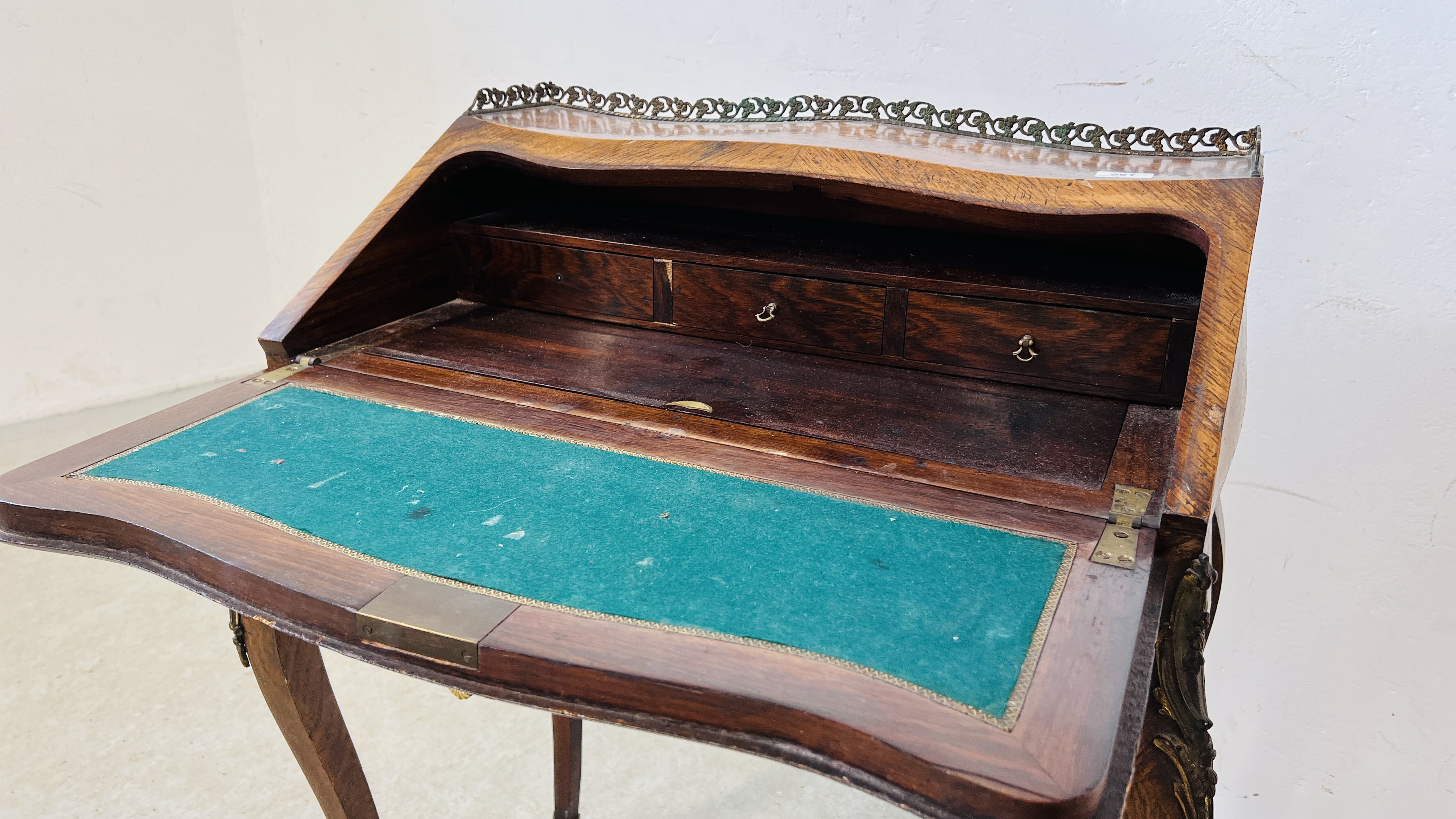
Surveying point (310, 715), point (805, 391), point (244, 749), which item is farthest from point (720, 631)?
point (244, 749)

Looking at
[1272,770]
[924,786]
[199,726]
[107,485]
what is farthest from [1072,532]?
[199,726]

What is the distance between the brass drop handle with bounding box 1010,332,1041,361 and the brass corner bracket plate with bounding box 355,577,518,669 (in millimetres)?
633

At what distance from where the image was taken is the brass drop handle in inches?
44.8

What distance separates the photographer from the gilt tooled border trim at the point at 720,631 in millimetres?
674

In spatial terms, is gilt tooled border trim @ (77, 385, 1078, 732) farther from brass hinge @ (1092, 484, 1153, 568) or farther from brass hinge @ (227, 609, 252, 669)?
brass hinge @ (227, 609, 252, 669)

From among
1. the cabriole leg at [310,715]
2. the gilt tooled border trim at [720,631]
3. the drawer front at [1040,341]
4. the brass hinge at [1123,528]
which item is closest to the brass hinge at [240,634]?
the cabriole leg at [310,715]

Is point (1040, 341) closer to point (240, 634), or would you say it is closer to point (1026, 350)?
point (1026, 350)

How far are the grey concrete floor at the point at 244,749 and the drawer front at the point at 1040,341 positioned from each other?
0.87 m

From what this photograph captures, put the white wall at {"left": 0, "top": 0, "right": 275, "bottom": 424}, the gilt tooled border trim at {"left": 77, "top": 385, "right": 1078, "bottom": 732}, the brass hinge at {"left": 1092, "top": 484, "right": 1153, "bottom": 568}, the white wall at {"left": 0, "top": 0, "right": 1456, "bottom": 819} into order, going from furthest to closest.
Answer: the white wall at {"left": 0, "top": 0, "right": 275, "bottom": 424} < the white wall at {"left": 0, "top": 0, "right": 1456, "bottom": 819} < the brass hinge at {"left": 1092, "top": 484, "right": 1153, "bottom": 568} < the gilt tooled border trim at {"left": 77, "top": 385, "right": 1078, "bottom": 732}

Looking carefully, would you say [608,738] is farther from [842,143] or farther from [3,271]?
[3,271]

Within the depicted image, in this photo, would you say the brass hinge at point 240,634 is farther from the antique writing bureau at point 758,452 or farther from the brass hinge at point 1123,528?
the brass hinge at point 1123,528

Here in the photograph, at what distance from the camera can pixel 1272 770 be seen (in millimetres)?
1810

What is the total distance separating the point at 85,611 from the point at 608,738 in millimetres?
1134

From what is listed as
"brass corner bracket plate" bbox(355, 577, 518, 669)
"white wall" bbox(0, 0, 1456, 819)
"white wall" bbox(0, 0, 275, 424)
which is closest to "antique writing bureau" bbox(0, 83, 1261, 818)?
"brass corner bracket plate" bbox(355, 577, 518, 669)
